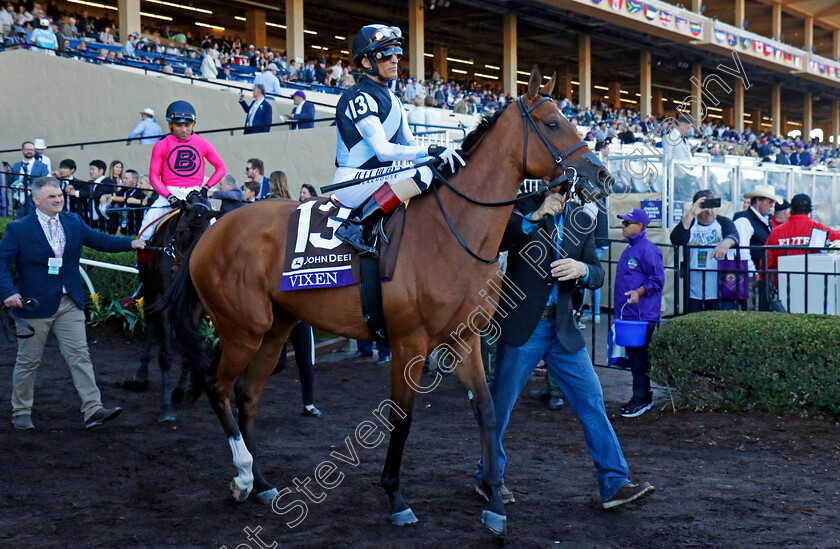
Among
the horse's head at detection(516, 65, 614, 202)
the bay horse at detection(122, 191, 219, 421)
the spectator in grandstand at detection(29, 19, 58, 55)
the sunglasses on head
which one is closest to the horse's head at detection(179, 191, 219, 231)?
the bay horse at detection(122, 191, 219, 421)

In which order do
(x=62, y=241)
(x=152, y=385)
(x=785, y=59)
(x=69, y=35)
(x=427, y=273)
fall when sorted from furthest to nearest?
(x=785, y=59) → (x=69, y=35) → (x=152, y=385) → (x=62, y=241) → (x=427, y=273)

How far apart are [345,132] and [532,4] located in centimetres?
2939

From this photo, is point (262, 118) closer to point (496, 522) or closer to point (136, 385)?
point (136, 385)

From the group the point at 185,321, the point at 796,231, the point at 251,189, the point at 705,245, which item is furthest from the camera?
the point at 251,189

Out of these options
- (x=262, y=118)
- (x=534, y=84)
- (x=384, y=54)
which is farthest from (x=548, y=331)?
(x=262, y=118)

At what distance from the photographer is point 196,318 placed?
5180 mm

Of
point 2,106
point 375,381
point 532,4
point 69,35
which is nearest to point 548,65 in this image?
point 532,4

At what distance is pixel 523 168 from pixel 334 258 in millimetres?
1176

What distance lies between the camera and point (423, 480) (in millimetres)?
4738

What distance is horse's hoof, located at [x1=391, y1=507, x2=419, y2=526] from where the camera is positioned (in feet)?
13.1

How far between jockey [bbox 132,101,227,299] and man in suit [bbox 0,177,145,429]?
0.73 meters

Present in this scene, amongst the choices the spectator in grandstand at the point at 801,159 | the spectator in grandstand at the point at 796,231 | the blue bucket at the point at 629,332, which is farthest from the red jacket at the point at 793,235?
the spectator in grandstand at the point at 801,159

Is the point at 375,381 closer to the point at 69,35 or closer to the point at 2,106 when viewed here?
the point at 2,106

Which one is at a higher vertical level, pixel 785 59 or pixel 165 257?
pixel 785 59
